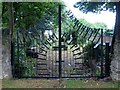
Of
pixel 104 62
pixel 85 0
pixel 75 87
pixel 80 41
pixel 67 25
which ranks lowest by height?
pixel 75 87

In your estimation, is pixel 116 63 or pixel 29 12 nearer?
pixel 116 63

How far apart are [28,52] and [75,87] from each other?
1520 mm

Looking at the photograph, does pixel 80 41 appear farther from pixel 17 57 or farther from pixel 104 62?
pixel 17 57

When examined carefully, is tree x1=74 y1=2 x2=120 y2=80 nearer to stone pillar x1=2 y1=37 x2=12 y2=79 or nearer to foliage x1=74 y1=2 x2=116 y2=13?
foliage x1=74 y1=2 x2=116 y2=13

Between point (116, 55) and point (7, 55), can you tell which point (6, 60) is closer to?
point (7, 55)

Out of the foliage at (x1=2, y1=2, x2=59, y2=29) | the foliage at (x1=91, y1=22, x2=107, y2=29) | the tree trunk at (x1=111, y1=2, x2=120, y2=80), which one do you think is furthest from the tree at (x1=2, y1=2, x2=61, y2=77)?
the tree trunk at (x1=111, y1=2, x2=120, y2=80)

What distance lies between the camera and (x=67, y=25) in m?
5.23

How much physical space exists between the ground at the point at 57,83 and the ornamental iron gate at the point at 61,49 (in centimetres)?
20

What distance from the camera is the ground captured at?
14.4 feet

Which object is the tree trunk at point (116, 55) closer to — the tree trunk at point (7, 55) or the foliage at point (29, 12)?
the tree trunk at point (7, 55)

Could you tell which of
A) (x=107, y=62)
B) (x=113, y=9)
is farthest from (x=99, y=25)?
(x=107, y=62)

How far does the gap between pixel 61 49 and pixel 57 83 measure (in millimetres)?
660

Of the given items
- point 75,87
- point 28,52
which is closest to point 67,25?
point 28,52

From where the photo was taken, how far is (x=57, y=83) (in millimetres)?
4562
